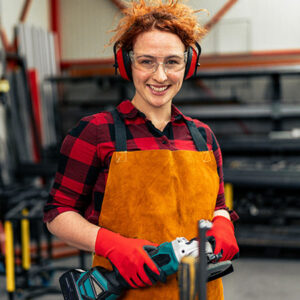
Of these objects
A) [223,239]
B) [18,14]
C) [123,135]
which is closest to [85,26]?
[18,14]

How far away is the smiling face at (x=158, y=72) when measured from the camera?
1.04 meters

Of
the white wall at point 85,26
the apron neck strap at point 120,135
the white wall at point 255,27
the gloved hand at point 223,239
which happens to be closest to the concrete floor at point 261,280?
the gloved hand at point 223,239

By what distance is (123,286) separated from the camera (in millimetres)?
1019

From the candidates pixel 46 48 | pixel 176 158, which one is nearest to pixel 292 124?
pixel 46 48

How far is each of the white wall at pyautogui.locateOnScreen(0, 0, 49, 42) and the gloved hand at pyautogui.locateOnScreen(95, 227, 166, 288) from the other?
17.0ft

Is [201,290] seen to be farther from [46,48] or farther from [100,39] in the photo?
[100,39]

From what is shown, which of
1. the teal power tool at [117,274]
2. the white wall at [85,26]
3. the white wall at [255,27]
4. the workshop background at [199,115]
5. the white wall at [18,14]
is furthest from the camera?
the white wall at [85,26]

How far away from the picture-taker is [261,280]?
3.47 meters

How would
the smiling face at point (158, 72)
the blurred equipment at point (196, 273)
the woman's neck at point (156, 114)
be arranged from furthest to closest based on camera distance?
the woman's neck at point (156, 114)
the smiling face at point (158, 72)
the blurred equipment at point (196, 273)

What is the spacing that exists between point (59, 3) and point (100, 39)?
103cm

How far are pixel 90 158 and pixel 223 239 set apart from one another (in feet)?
1.44

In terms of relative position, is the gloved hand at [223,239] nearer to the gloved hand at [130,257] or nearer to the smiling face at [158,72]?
the gloved hand at [130,257]

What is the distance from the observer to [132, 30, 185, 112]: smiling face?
3.42 feet

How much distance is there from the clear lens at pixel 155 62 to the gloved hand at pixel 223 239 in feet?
1.55
